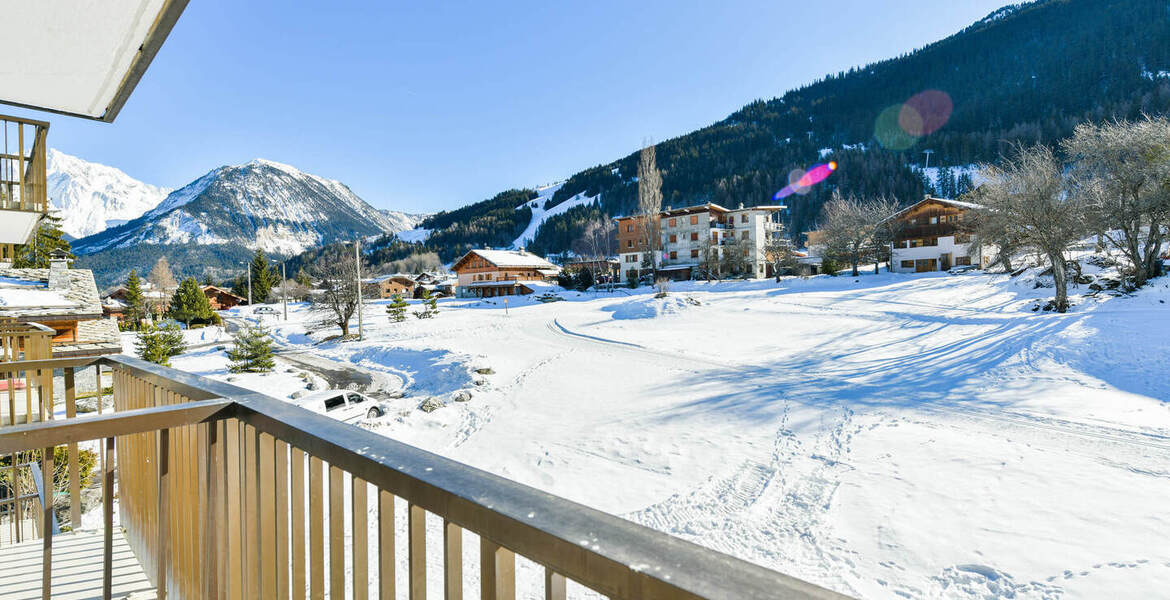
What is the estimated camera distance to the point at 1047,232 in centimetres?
1798

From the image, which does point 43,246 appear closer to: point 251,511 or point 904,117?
point 251,511

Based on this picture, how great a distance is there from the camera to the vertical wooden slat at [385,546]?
41.8 inches

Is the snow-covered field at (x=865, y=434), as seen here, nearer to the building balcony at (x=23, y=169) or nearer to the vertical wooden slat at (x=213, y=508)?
the vertical wooden slat at (x=213, y=508)

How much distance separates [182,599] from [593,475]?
269 inches

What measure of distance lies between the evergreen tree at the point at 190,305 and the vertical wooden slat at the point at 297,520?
5137cm

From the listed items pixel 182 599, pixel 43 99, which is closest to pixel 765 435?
pixel 182 599

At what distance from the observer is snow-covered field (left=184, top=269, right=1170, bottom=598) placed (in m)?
5.54

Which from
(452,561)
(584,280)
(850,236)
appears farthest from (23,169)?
(584,280)

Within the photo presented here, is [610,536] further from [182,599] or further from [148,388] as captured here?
[148,388]

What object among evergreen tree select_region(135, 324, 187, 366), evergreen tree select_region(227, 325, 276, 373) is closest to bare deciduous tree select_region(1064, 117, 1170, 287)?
evergreen tree select_region(227, 325, 276, 373)

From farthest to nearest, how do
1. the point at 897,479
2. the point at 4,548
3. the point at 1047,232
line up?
the point at 1047,232, the point at 897,479, the point at 4,548

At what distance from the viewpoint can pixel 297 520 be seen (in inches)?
57.4

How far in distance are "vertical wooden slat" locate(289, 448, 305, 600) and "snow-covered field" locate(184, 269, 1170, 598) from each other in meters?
5.50

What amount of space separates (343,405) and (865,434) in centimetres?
1157
